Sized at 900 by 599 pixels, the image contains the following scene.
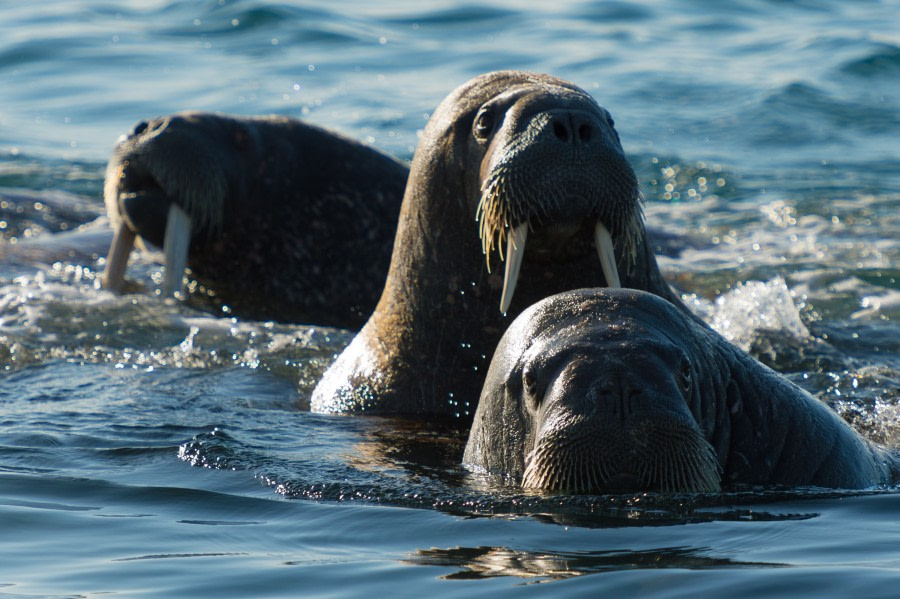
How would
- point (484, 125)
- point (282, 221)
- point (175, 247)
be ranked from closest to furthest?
1. point (484, 125)
2. point (175, 247)
3. point (282, 221)

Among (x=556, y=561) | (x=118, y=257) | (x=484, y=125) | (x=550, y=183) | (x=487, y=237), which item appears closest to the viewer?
(x=556, y=561)

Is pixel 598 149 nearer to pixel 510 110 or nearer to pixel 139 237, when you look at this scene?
pixel 510 110

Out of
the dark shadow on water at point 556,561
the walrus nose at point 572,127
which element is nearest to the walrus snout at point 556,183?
the walrus nose at point 572,127

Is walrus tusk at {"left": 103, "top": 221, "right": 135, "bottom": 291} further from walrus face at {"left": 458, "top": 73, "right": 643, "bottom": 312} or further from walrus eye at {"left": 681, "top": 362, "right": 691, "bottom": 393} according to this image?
walrus eye at {"left": 681, "top": 362, "right": 691, "bottom": 393}

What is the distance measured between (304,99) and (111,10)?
713cm

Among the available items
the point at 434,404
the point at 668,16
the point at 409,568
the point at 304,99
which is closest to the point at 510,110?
the point at 434,404

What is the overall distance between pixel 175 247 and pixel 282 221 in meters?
0.77

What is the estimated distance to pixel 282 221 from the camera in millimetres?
10445

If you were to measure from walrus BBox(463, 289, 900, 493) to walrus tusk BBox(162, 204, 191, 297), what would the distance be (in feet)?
14.1

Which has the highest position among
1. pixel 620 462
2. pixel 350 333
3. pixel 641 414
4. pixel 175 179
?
pixel 175 179

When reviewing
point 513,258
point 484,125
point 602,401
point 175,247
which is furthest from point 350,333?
point 602,401

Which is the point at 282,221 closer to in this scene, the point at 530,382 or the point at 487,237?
the point at 487,237

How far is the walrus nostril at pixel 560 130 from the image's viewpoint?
6598 millimetres

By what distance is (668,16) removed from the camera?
2512 centimetres
